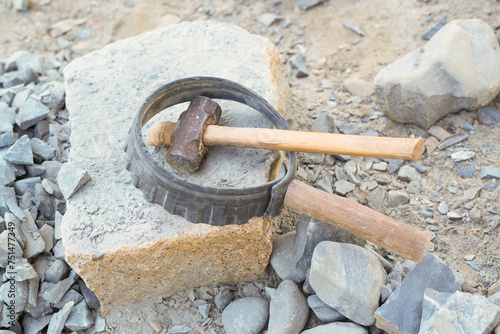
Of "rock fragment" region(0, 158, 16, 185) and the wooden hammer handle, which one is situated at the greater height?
the wooden hammer handle

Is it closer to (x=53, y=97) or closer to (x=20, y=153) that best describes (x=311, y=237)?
(x=20, y=153)

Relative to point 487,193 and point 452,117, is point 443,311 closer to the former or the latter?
point 487,193

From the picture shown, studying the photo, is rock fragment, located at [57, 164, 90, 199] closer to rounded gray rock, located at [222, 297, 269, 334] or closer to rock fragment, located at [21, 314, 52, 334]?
rock fragment, located at [21, 314, 52, 334]

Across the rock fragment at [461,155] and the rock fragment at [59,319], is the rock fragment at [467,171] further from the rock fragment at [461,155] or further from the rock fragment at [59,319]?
the rock fragment at [59,319]

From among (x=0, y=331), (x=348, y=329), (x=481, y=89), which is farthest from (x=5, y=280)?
(x=481, y=89)

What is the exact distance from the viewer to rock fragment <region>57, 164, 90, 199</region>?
8.15ft

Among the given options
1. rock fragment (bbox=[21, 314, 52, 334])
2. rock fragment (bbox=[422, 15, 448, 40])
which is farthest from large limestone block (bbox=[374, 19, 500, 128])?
rock fragment (bbox=[21, 314, 52, 334])

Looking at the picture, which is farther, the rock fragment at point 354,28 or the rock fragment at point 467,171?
the rock fragment at point 354,28

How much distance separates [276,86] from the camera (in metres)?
3.13

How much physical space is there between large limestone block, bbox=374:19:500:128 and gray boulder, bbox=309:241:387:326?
4.29 feet

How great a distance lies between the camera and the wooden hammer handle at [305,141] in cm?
210

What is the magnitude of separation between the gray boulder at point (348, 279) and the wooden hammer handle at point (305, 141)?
52 centimetres

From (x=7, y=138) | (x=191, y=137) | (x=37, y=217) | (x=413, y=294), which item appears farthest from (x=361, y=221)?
(x=7, y=138)

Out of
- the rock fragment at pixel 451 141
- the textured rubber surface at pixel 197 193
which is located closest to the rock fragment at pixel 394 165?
the rock fragment at pixel 451 141
